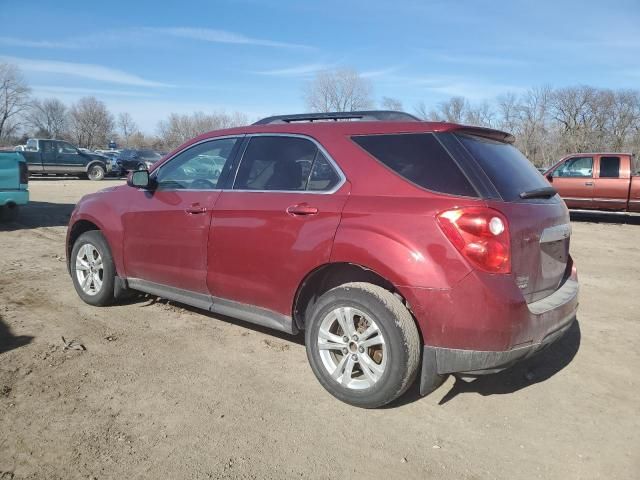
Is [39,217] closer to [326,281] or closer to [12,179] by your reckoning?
[12,179]

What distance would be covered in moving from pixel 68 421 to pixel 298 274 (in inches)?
62.4

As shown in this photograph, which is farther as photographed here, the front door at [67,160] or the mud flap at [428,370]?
the front door at [67,160]

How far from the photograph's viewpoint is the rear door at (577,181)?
13.6 meters

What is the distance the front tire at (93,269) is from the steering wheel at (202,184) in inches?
49.4

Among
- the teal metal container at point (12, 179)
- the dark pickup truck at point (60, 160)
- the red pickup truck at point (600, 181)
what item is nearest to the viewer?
the teal metal container at point (12, 179)

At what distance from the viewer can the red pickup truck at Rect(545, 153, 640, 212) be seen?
13047 mm

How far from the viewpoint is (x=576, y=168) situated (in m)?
14.0

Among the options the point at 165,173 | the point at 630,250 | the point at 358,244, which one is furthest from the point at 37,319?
the point at 630,250

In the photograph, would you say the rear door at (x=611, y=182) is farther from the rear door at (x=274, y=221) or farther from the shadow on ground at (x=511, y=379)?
the rear door at (x=274, y=221)

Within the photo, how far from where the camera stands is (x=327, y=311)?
10.5 feet

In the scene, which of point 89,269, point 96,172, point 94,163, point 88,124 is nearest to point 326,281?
point 89,269

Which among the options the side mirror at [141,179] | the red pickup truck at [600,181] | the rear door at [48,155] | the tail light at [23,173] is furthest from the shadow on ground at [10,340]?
the rear door at [48,155]

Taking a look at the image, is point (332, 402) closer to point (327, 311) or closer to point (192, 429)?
point (327, 311)

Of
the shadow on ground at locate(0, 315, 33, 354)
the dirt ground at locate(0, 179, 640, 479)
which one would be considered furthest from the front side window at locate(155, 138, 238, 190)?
the shadow on ground at locate(0, 315, 33, 354)
